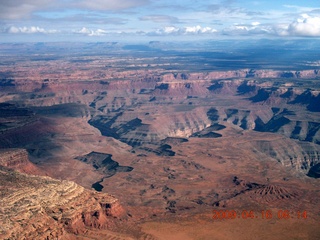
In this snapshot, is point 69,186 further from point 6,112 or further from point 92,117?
point 92,117

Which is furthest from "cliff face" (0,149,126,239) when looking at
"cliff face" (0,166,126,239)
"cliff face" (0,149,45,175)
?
"cliff face" (0,149,45,175)
